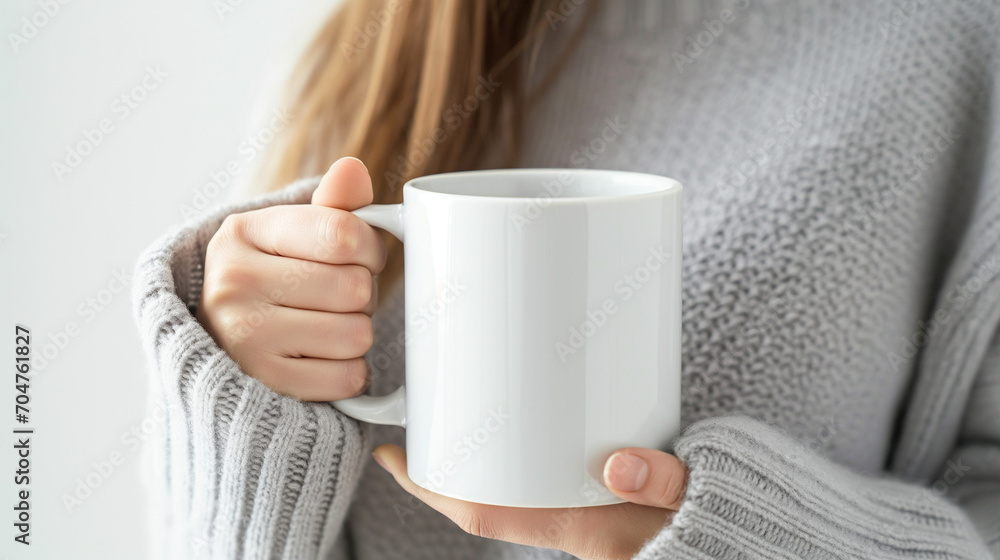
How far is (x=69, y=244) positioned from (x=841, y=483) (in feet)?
2.88

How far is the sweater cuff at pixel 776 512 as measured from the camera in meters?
0.49

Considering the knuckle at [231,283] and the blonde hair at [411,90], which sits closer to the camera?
the knuckle at [231,283]

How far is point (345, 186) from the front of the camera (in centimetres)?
52

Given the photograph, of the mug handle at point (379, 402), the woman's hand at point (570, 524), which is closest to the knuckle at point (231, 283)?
the mug handle at point (379, 402)

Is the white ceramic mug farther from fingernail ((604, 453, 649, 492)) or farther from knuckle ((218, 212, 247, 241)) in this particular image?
knuckle ((218, 212, 247, 241))

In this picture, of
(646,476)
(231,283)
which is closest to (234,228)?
(231,283)

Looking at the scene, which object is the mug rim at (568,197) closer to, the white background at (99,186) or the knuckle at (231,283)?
the knuckle at (231,283)

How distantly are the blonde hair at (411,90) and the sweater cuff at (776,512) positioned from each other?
0.40 metres

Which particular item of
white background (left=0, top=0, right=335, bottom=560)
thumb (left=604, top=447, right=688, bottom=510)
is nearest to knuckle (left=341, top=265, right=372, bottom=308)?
thumb (left=604, top=447, right=688, bottom=510)

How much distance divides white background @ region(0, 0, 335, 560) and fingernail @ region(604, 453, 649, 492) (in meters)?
0.62

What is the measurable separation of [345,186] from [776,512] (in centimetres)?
41

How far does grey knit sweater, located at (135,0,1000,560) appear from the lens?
542 mm

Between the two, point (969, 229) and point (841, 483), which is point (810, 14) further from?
point (841, 483)

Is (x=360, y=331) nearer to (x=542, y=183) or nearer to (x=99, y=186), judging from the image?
(x=542, y=183)
